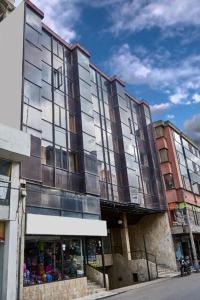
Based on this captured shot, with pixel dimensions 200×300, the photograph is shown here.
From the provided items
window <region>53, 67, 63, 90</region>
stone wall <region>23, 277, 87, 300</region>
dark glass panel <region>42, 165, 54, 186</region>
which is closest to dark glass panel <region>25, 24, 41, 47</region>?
window <region>53, 67, 63, 90</region>

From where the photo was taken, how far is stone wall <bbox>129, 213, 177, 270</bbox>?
29.6 metres

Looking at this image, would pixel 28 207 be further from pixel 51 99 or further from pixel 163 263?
pixel 163 263

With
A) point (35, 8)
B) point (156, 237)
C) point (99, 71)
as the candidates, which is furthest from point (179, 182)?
point (35, 8)

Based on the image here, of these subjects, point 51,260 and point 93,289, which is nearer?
point 51,260

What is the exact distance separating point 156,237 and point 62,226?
16338mm

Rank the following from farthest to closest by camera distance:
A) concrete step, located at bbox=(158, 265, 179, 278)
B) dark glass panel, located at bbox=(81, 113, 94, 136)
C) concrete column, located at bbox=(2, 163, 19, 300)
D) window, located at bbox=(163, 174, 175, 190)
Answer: window, located at bbox=(163, 174, 175, 190) → concrete step, located at bbox=(158, 265, 179, 278) → dark glass panel, located at bbox=(81, 113, 94, 136) → concrete column, located at bbox=(2, 163, 19, 300)

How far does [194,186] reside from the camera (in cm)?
3988

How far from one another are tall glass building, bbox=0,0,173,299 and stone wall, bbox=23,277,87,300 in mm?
219

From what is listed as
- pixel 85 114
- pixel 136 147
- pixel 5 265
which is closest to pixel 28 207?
pixel 5 265

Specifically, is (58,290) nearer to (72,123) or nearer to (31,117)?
(31,117)

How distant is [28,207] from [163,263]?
18738 mm

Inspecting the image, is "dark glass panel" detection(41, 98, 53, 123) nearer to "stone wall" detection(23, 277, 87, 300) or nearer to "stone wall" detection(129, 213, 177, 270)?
"stone wall" detection(23, 277, 87, 300)

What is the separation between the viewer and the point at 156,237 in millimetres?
30812

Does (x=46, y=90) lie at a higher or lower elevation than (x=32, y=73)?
lower
